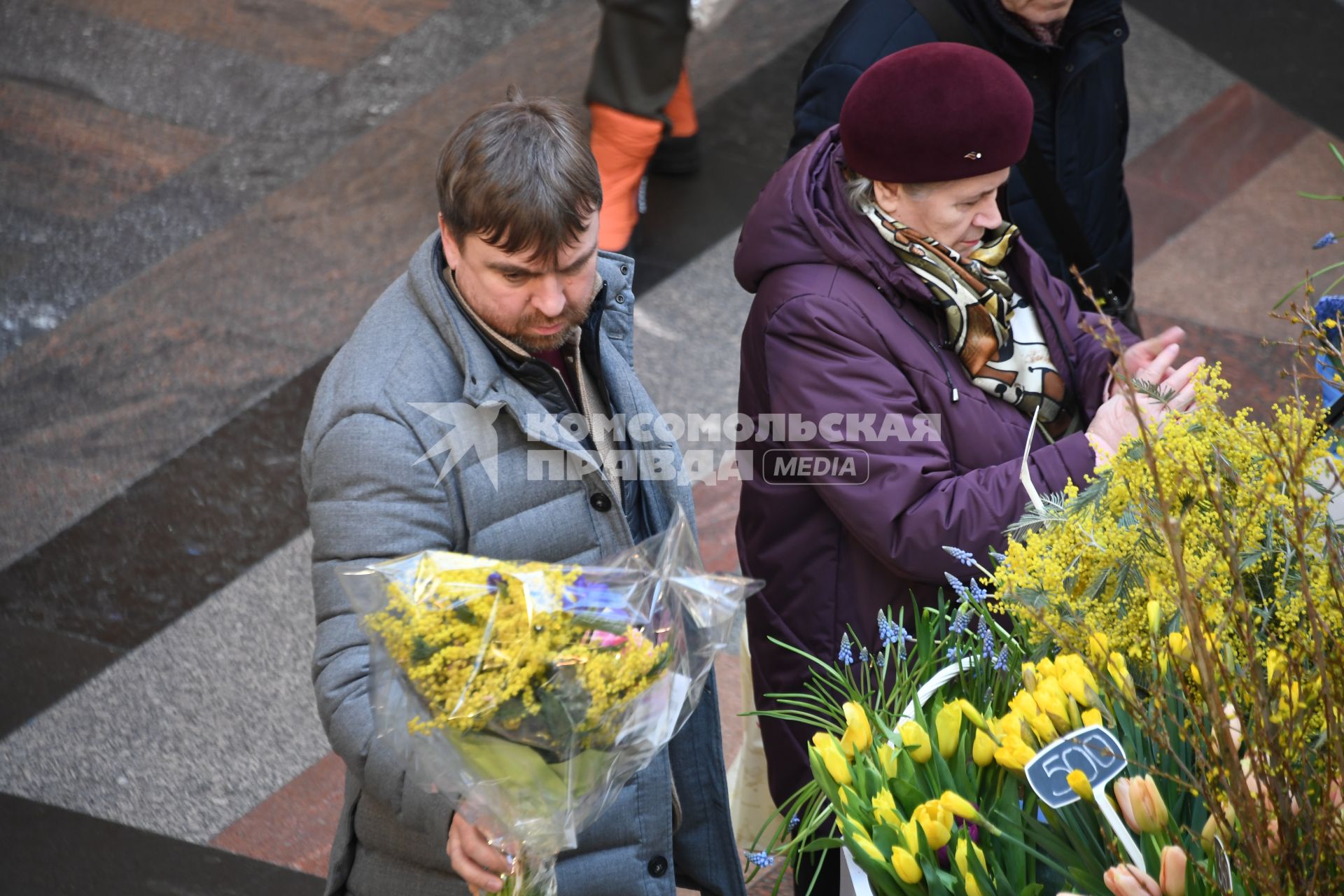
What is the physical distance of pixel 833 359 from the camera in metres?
2.32

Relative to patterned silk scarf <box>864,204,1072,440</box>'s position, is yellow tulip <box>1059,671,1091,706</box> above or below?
above

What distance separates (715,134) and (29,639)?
10.7 feet

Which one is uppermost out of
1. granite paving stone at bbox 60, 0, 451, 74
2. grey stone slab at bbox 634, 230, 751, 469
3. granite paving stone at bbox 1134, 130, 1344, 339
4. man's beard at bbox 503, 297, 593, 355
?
man's beard at bbox 503, 297, 593, 355

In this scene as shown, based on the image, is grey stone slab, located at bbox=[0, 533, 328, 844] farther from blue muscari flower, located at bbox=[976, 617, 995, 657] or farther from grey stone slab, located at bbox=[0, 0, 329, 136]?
grey stone slab, located at bbox=[0, 0, 329, 136]

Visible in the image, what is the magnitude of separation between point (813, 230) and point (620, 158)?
257 cm

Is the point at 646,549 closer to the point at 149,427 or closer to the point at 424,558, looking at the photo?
the point at 424,558

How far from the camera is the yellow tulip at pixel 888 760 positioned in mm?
1601

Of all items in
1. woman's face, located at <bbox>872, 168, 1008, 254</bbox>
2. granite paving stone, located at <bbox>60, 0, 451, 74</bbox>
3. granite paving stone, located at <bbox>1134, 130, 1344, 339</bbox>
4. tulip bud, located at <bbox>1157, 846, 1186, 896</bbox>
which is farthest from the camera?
granite paving stone, located at <bbox>60, 0, 451, 74</bbox>

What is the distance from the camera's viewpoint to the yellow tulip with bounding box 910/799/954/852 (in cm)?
148

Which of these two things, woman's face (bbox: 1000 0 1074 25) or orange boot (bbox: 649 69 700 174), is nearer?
woman's face (bbox: 1000 0 1074 25)

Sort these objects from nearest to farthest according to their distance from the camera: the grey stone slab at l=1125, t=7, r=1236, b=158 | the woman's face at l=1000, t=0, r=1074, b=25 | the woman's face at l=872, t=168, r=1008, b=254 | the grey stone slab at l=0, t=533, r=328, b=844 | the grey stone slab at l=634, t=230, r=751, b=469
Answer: the woman's face at l=872, t=168, r=1008, b=254
the woman's face at l=1000, t=0, r=1074, b=25
the grey stone slab at l=0, t=533, r=328, b=844
the grey stone slab at l=634, t=230, r=751, b=469
the grey stone slab at l=1125, t=7, r=1236, b=158

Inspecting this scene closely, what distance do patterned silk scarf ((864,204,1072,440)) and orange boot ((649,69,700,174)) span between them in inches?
117

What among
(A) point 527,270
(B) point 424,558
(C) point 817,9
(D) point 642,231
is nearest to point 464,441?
(A) point 527,270

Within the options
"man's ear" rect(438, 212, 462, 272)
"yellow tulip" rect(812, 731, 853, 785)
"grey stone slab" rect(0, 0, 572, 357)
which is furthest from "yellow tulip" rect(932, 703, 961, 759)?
"grey stone slab" rect(0, 0, 572, 357)
